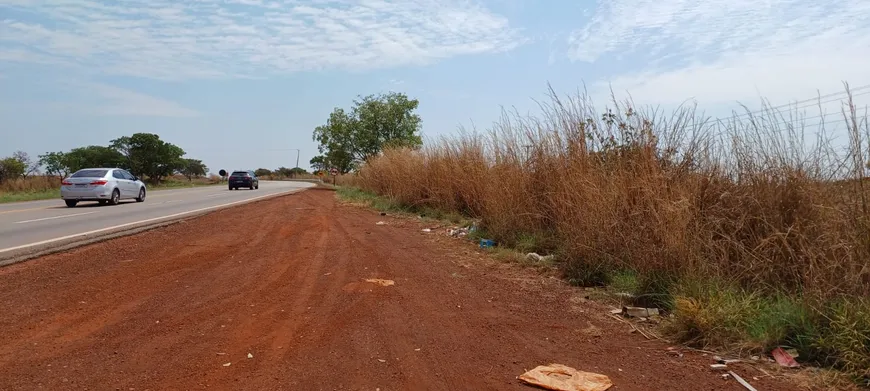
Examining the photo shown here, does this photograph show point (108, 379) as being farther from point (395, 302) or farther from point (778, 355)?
point (778, 355)

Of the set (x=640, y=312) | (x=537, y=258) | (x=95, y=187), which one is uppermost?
(x=95, y=187)

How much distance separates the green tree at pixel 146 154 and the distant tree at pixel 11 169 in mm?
14177

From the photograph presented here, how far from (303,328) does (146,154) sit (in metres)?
61.6

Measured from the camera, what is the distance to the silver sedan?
20969 mm

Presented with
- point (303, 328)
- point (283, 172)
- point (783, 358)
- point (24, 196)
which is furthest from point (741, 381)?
point (283, 172)

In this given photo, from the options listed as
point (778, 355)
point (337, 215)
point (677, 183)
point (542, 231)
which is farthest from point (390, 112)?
point (778, 355)

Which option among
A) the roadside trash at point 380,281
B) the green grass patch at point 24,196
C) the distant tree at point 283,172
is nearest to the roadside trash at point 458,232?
the roadside trash at point 380,281

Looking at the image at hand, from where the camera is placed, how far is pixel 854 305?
4305mm

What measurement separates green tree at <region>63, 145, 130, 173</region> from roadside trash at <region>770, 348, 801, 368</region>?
209 feet

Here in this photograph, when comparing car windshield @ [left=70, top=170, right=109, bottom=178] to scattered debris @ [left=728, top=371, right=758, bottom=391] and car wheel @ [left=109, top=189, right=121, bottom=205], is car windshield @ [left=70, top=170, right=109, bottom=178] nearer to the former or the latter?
car wheel @ [left=109, top=189, right=121, bottom=205]

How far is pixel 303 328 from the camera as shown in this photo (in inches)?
197

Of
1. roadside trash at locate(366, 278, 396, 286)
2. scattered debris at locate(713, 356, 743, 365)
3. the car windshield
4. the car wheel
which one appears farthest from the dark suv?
scattered debris at locate(713, 356, 743, 365)

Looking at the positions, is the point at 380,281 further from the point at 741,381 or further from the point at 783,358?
the point at 783,358

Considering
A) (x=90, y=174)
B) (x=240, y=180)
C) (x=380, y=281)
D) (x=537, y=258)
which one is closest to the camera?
(x=380, y=281)
